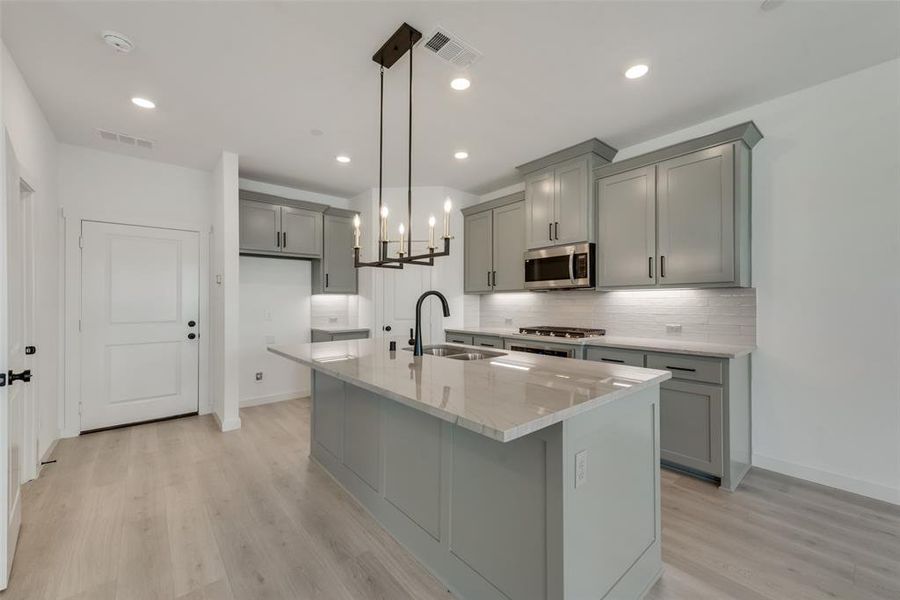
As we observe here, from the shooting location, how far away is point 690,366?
8.84 feet

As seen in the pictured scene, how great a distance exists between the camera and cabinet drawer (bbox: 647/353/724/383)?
2585 mm

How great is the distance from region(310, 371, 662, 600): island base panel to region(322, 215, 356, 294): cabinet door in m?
3.14

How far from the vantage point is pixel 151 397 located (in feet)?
12.9

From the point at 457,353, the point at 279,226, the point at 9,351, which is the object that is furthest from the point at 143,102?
the point at 457,353

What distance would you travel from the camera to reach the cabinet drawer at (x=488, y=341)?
417 centimetres

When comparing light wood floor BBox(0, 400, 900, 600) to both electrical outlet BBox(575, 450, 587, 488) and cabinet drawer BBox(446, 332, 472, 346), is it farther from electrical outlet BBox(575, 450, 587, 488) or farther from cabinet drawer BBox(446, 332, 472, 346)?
cabinet drawer BBox(446, 332, 472, 346)

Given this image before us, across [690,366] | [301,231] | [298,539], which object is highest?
[301,231]

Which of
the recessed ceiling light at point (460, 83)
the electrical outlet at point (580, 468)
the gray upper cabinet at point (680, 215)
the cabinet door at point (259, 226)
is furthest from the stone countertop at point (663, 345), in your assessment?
the cabinet door at point (259, 226)

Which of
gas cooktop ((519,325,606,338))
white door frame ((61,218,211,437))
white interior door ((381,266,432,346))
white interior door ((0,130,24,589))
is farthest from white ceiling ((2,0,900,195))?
gas cooktop ((519,325,606,338))

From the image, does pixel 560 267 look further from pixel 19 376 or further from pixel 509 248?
pixel 19 376

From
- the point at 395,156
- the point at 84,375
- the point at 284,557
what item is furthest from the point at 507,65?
the point at 84,375

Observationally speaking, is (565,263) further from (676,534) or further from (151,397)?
(151,397)

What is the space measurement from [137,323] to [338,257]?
2.21m

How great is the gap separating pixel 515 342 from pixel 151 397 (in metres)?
3.87
